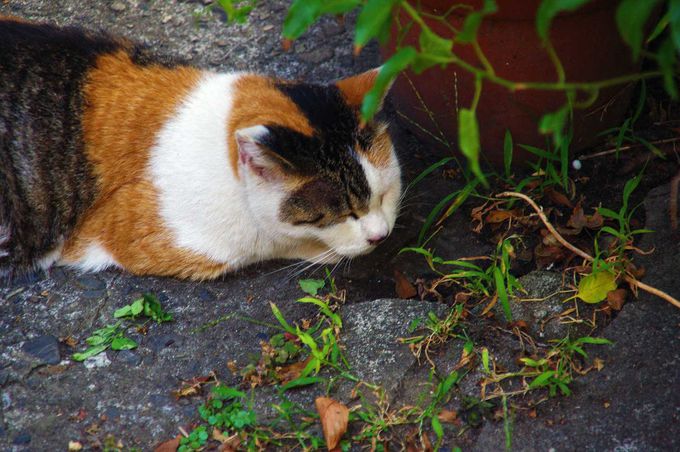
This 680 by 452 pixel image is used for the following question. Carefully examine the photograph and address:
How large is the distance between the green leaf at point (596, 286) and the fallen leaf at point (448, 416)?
0.62 metres

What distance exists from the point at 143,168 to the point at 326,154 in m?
0.78

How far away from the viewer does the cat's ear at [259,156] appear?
241cm

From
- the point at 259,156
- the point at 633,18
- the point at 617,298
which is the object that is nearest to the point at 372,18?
the point at 633,18

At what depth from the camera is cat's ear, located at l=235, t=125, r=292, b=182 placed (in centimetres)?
241

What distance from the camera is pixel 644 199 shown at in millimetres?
2801

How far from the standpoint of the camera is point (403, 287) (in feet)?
9.20

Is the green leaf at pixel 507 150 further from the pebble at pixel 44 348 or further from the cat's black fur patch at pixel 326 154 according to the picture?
the pebble at pixel 44 348

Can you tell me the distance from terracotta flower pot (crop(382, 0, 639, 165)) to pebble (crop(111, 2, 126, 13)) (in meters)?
1.71

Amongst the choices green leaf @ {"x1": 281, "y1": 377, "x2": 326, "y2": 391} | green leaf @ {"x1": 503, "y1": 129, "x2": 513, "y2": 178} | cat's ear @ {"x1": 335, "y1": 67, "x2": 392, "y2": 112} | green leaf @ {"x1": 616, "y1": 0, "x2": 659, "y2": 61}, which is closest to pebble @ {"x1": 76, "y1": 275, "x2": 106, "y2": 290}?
A: green leaf @ {"x1": 281, "y1": 377, "x2": 326, "y2": 391}

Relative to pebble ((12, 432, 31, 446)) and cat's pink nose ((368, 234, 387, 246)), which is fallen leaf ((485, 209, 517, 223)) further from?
pebble ((12, 432, 31, 446))

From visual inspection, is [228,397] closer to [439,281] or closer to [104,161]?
[439,281]

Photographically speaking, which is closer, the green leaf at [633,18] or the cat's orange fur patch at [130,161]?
the green leaf at [633,18]

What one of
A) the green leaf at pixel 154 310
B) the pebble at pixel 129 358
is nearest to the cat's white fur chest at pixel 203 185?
the green leaf at pixel 154 310

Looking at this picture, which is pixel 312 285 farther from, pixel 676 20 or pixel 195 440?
pixel 676 20
